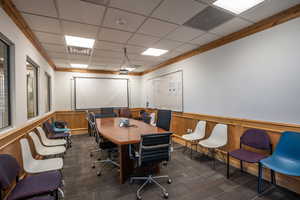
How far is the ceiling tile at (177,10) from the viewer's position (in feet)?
6.49

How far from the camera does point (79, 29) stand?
265 cm

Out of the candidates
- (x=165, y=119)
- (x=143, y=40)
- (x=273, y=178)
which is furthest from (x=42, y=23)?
(x=273, y=178)

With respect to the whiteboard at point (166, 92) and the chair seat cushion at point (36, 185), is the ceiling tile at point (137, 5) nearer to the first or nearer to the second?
the chair seat cushion at point (36, 185)

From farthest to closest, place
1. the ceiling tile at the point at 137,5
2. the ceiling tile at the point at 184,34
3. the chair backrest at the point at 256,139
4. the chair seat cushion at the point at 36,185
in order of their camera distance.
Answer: the ceiling tile at the point at 184,34 < the chair backrest at the point at 256,139 < the ceiling tile at the point at 137,5 < the chair seat cushion at the point at 36,185

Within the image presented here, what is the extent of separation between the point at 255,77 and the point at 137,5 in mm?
2326

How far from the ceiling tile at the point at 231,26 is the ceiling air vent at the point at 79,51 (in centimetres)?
303

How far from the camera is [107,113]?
5.59 metres

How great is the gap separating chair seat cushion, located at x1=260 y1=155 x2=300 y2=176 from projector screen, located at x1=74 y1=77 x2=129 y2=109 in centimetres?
567

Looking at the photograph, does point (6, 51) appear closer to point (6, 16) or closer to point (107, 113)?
point (6, 16)

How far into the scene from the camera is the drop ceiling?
6.50 ft

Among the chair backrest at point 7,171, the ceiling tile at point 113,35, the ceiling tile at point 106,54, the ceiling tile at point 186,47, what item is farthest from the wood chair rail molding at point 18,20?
the ceiling tile at point 186,47

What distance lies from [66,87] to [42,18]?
4122 mm

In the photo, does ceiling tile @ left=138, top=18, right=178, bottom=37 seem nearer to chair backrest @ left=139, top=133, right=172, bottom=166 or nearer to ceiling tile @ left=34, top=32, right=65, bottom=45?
ceiling tile @ left=34, top=32, right=65, bottom=45

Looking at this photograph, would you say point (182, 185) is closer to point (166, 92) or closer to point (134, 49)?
point (134, 49)
